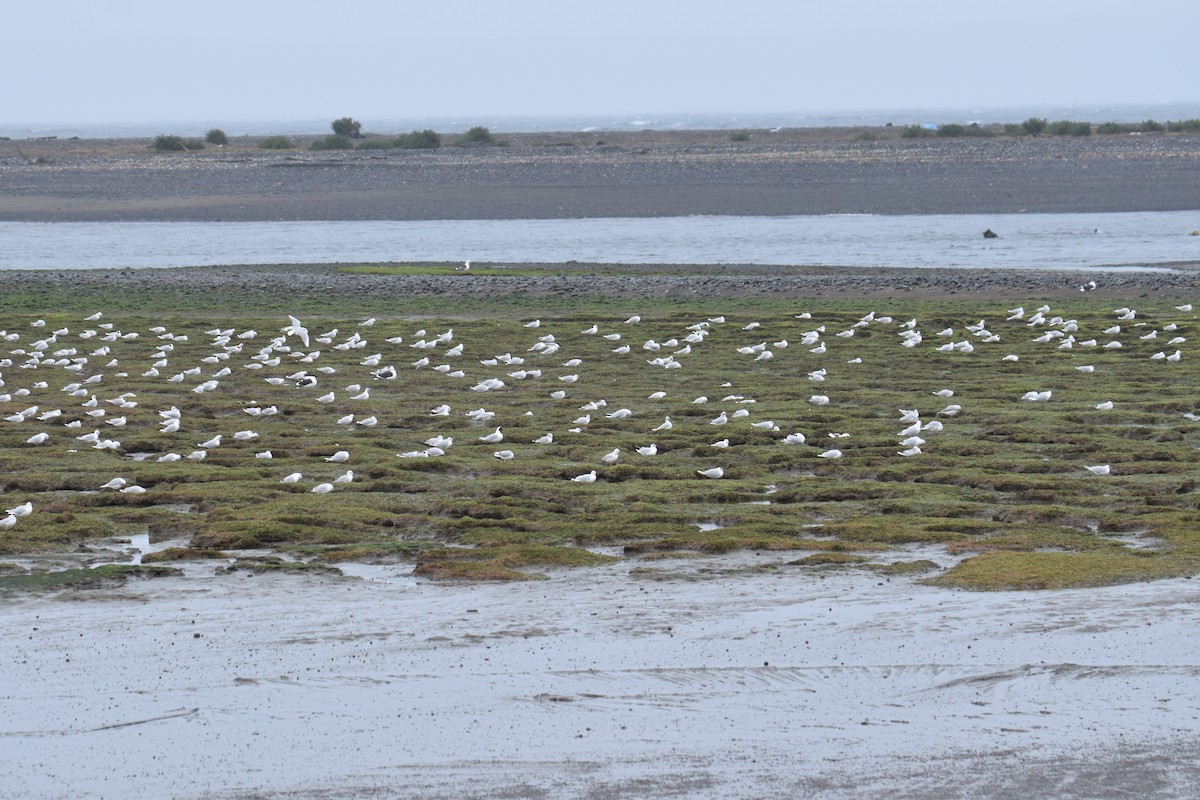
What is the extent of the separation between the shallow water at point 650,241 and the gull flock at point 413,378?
13341mm

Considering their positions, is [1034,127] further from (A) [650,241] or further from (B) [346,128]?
(A) [650,241]

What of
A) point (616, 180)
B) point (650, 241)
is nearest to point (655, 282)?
point (650, 241)

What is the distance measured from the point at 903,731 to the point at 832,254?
3638cm

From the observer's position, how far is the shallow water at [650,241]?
148ft

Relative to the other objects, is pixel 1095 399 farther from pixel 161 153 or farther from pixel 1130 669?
pixel 161 153

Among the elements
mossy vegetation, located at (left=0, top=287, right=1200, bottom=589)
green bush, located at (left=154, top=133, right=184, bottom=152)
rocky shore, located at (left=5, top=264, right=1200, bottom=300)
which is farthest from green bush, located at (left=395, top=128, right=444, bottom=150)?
mossy vegetation, located at (left=0, top=287, right=1200, bottom=589)

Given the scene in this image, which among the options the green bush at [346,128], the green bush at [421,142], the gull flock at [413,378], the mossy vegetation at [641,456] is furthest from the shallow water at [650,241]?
the green bush at [346,128]

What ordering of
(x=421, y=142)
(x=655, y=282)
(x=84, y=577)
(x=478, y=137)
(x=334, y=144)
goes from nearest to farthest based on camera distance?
1. (x=84, y=577)
2. (x=655, y=282)
3. (x=421, y=142)
4. (x=334, y=144)
5. (x=478, y=137)

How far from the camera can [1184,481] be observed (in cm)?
1722

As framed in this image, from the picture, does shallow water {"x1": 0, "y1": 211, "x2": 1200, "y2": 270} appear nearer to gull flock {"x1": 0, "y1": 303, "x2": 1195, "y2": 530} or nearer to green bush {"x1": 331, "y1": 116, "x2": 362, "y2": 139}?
gull flock {"x1": 0, "y1": 303, "x2": 1195, "y2": 530}

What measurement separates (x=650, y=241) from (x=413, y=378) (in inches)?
1035

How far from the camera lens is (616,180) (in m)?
72.5

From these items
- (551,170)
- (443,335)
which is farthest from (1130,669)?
(551,170)

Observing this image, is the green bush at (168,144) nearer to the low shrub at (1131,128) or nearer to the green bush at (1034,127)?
the green bush at (1034,127)
